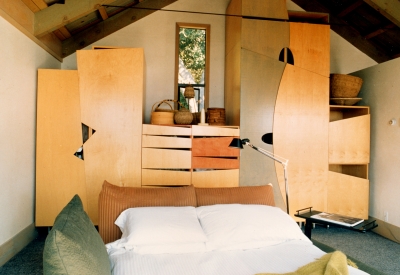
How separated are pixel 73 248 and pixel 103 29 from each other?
159 inches

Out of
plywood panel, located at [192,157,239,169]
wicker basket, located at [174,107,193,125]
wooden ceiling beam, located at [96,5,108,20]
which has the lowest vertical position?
plywood panel, located at [192,157,239,169]

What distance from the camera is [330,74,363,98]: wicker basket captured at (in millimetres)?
4242

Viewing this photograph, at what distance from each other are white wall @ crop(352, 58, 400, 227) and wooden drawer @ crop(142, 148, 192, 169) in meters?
2.55

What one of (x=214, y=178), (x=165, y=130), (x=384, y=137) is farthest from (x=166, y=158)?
(x=384, y=137)

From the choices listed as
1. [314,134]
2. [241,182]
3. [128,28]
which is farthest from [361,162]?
[128,28]

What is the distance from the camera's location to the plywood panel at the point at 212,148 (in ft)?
12.9

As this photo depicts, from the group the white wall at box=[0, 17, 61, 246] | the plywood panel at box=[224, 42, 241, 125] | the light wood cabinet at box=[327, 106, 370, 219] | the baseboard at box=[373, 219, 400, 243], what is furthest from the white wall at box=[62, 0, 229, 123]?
the baseboard at box=[373, 219, 400, 243]

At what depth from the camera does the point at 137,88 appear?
3.84m

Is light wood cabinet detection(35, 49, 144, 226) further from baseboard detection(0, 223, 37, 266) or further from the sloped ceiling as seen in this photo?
the sloped ceiling

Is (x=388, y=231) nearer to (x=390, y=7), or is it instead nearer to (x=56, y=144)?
(x=390, y=7)

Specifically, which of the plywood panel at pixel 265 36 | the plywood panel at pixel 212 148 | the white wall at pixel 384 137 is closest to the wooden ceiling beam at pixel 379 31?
the white wall at pixel 384 137

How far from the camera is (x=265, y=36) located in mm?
4121

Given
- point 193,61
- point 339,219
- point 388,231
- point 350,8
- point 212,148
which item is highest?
point 350,8

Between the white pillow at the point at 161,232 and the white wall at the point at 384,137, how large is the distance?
3024mm
